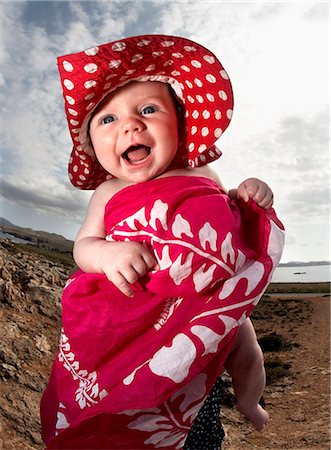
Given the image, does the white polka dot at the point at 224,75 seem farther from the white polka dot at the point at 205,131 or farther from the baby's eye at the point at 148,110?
the baby's eye at the point at 148,110

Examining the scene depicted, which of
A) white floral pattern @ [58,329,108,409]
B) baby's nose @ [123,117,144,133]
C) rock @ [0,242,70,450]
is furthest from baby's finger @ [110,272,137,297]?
rock @ [0,242,70,450]

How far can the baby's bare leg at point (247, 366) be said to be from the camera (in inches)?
65.2

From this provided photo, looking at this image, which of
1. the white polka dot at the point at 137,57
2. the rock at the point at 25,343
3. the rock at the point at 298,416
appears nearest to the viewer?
the white polka dot at the point at 137,57

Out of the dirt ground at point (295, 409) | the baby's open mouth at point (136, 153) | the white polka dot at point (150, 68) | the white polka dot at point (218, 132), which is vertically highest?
the white polka dot at point (150, 68)

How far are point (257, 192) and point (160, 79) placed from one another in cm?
69

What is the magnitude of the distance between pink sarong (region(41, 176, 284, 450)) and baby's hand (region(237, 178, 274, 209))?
101 mm

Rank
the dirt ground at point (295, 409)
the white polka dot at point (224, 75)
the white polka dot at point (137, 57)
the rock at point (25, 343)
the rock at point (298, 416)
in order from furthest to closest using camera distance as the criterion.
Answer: the rock at point (298, 416) < the dirt ground at point (295, 409) < the rock at point (25, 343) < the white polka dot at point (224, 75) < the white polka dot at point (137, 57)

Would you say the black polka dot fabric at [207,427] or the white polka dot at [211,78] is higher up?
the white polka dot at [211,78]

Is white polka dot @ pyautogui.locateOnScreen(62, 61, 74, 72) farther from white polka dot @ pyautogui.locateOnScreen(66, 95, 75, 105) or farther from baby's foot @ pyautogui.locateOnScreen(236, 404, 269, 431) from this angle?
baby's foot @ pyautogui.locateOnScreen(236, 404, 269, 431)

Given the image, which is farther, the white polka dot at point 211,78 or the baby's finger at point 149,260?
the white polka dot at point 211,78

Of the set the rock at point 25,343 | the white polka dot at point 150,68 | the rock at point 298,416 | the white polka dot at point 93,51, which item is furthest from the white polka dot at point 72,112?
the rock at point 298,416

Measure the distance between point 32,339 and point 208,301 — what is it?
2669mm

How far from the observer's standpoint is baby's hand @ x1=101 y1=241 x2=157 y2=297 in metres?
1.32

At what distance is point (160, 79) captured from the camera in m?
1.77
